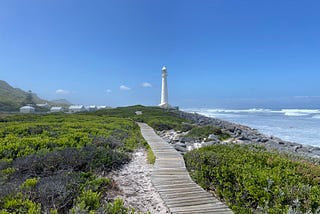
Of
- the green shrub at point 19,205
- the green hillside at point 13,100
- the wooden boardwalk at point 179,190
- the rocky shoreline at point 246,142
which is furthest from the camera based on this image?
the green hillside at point 13,100

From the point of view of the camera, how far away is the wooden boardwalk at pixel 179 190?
4375 millimetres

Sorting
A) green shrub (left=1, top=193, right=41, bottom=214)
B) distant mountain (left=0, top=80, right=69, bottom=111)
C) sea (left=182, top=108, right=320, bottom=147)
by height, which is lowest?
sea (left=182, top=108, right=320, bottom=147)

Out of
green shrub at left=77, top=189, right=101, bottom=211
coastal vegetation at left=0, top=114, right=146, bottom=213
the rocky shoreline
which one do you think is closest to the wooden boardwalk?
coastal vegetation at left=0, top=114, right=146, bottom=213

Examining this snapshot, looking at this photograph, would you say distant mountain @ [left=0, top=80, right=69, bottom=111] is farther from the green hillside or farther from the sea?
the sea

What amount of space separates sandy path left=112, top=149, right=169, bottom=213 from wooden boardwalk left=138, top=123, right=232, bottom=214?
0.52 ft

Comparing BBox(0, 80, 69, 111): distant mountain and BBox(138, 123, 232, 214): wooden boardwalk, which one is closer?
BBox(138, 123, 232, 214): wooden boardwalk

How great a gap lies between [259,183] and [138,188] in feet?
9.08

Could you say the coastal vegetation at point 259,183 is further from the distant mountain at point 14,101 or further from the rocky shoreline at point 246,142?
the distant mountain at point 14,101

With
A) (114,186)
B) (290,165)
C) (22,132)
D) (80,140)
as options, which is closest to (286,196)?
(290,165)

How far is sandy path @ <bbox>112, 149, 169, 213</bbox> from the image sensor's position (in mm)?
4727

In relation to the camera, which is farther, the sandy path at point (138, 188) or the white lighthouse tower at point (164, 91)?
the white lighthouse tower at point (164, 91)

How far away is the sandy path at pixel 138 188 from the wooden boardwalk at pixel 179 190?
158 millimetres

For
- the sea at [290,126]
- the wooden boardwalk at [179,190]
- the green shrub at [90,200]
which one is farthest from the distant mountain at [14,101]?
the green shrub at [90,200]

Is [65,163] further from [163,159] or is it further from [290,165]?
[290,165]
